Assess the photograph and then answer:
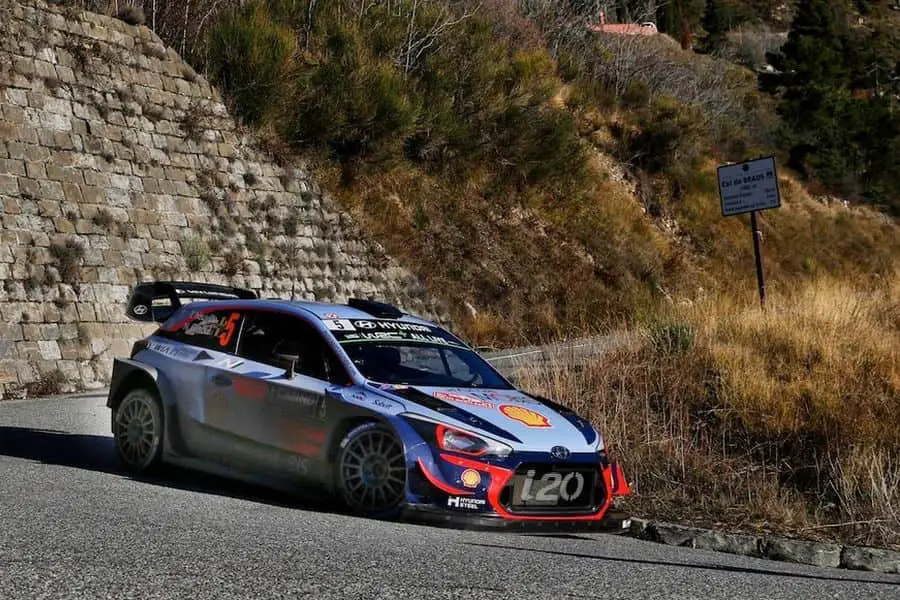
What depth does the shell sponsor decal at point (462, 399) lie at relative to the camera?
817cm

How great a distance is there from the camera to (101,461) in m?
10.1

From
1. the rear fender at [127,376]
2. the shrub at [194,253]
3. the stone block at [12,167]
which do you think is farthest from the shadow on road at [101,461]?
the shrub at [194,253]

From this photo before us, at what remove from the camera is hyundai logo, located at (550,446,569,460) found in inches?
312

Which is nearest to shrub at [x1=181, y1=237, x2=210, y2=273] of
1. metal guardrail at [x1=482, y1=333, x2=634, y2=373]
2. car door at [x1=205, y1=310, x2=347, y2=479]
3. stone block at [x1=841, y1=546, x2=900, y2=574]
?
metal guardrail at [x1=482, y1=333, x2=634, y2=373]

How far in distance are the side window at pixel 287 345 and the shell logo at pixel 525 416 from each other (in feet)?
3.71

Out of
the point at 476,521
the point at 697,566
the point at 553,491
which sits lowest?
the point at 697,566

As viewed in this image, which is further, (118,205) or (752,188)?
(118,205)

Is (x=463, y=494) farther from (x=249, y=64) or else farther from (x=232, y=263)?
(x=249, y=64)

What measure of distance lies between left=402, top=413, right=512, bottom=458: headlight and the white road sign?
11.6 meters

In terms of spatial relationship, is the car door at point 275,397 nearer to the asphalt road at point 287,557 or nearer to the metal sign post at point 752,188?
the asphalt road at point 287,557

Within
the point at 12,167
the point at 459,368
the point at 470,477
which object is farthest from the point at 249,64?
the point at 470,477

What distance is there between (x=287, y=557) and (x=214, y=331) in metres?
3.65

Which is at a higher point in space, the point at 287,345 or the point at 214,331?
the point at 214,331

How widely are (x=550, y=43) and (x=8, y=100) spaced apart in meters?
24.5
